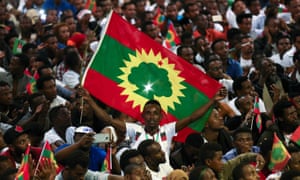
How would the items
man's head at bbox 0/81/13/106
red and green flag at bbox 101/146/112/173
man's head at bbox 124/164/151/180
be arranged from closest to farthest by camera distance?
man's head at bbox 124/164/151/180, red and green flag at bbox 101/146/112/173, man's head at bbox 0/81/13/106

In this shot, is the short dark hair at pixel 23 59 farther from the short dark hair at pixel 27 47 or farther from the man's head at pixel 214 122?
the man's head at pixel 214 122

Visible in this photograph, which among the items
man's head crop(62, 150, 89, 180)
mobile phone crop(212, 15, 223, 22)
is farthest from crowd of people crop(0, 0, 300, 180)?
mobile phone crop(212, 15, 223, 22)

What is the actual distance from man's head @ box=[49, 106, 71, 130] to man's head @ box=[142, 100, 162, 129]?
1.39 m

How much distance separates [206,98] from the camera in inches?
544

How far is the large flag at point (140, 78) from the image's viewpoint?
13508mm

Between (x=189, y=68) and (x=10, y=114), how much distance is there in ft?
8.71

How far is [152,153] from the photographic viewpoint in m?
12.2

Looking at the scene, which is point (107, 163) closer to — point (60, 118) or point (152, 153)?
point (152, 153)

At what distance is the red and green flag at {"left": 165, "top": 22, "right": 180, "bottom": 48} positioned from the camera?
18.0 m

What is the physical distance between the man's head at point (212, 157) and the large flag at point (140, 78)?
1130 mm

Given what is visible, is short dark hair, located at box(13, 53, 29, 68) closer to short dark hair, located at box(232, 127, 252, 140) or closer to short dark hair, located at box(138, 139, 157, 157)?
short dark hair, located at box(232, 127, 252, 140)

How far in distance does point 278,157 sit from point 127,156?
1.86 metres

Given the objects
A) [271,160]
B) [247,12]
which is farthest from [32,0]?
[271,160]

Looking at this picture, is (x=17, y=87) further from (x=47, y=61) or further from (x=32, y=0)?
(x=32, y=0)
